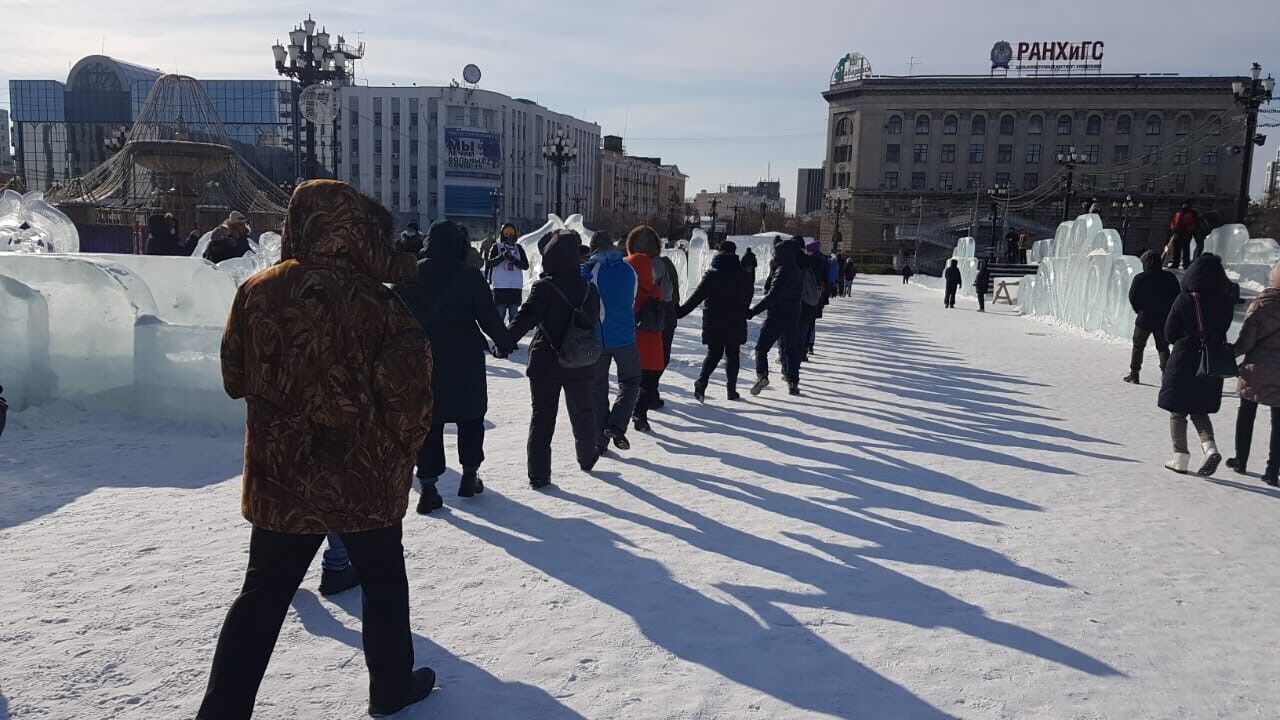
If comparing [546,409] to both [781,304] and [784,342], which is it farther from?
[784,342]

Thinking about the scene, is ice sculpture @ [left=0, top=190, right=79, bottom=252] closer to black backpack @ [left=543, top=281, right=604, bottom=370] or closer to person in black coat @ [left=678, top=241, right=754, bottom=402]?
person in black coat @ [left=678, top=241, right=754, bottom=402]

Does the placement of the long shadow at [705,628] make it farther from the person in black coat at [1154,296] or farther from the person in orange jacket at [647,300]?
the person in black coat at [1154,296]

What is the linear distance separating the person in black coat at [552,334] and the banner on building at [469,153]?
2963 inches

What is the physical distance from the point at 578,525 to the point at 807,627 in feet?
5.40

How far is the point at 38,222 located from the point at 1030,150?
81487 mm

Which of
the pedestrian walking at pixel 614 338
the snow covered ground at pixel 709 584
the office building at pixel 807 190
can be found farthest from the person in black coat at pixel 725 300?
the office building at pixel 807 190

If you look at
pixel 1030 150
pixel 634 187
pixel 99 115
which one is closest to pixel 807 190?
pixel 634 187

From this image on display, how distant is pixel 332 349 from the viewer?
2533 mm

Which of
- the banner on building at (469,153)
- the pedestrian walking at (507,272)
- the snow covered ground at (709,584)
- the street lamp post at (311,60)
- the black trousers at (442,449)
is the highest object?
the banner on building at (469,153)

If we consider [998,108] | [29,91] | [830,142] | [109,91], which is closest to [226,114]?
[109,91]

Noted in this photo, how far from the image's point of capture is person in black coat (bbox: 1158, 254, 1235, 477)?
6.23 m

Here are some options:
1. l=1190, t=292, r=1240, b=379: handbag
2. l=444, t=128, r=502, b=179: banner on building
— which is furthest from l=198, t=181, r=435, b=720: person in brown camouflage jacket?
l=444, t=128, r=502, b=179: banner on building

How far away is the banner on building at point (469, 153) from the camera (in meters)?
77.6

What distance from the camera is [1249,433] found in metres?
6.54
